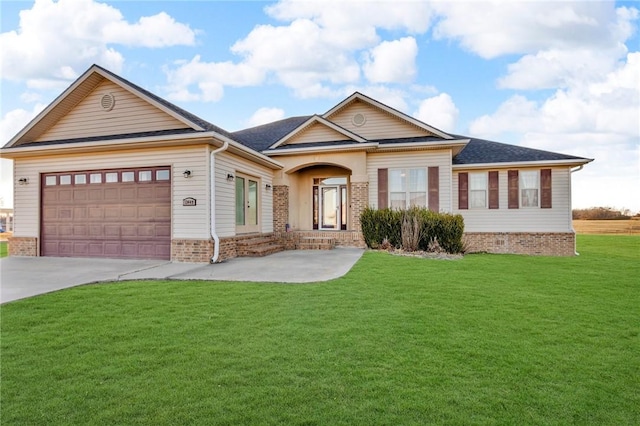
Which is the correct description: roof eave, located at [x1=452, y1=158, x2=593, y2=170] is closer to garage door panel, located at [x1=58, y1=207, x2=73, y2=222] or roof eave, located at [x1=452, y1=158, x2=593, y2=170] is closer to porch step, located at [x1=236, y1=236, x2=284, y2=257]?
porch step, located at [x1=236, y1=236, x2=284, y2=257]

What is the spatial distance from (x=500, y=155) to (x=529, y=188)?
1.79m

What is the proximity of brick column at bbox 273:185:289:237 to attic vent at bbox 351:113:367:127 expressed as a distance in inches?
162

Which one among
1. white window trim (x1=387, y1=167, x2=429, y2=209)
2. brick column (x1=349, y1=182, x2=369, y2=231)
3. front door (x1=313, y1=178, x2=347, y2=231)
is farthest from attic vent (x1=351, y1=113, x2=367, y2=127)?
brick column (x1=349, y1=182, x2=369, y2=231)

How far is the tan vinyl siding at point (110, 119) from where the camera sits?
11.0 m

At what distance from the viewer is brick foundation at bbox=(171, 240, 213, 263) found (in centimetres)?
989

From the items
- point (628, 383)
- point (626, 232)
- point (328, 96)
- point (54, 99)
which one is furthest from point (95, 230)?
point (626, 232)

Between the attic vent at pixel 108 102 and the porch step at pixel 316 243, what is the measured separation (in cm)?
772

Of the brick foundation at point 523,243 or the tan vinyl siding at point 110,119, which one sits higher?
the tan vinyl siding at point 110,119

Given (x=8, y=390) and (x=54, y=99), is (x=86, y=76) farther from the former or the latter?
(x=8, y=390)

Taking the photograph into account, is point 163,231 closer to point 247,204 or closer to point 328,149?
point 247,204

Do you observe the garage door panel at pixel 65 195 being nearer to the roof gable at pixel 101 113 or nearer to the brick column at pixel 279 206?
the roof gable at pixel 101 113

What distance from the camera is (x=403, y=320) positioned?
471 cm

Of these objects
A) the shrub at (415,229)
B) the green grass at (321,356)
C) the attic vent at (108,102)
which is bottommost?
the green grass at (321,356)

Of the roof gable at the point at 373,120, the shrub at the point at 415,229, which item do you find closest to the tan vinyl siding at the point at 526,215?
the roof gable at the point at 373,120
